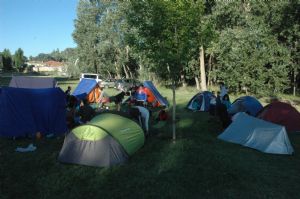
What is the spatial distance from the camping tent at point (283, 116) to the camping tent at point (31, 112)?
790cm

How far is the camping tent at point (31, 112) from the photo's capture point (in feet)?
37.0

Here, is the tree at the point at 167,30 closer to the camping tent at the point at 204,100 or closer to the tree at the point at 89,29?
the camping tent at the point at 204,100

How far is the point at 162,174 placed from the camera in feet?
26.0

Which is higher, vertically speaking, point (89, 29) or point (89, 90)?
point (89, 29)

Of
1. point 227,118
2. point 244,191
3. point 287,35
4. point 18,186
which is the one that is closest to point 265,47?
point 287,35

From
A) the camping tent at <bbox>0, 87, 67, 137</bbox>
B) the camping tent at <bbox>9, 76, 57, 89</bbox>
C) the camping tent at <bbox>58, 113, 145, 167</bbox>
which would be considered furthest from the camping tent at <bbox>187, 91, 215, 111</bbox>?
the camping tent at <bbox>9, 76, 57, 89</bbox>

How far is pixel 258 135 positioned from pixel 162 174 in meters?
4.10

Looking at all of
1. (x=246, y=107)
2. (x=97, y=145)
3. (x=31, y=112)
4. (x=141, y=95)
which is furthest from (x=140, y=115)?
(x=141, y=95)

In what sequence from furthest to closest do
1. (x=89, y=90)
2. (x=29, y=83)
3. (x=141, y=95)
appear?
1. (x=29, y=83)
2. (x=89, y=90)
3. (x=141, y=95)

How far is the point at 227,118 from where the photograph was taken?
12984 millimetres

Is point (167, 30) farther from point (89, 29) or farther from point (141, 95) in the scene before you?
point (89, 29)

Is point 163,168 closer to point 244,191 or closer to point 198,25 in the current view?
point 244,191

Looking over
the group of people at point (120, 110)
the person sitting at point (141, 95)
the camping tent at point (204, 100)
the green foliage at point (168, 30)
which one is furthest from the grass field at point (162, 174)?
the person sitting at point (141, 95)

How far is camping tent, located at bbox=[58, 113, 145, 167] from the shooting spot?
838 cm
